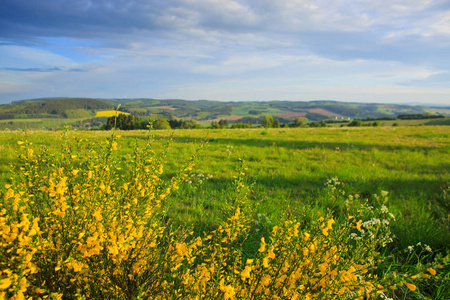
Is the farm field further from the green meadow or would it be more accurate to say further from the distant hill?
the distant hill

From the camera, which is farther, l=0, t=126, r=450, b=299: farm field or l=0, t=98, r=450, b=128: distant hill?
l=0, t=98, r=450, b=128: distant hill

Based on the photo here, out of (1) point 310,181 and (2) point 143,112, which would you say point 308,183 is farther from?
(2) point 143,112

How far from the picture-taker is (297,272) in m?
1.85

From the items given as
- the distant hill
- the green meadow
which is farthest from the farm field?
the distant hill

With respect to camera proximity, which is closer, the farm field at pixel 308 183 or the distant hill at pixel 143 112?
the farm field at pixel 308 183

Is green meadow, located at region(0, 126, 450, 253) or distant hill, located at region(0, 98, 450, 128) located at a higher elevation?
distant hill, located at region(0, 98, 450, 128)

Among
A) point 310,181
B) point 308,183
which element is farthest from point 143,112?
point 310,181

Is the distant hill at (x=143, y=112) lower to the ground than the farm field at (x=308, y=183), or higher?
higher

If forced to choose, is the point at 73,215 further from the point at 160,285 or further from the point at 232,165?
the point at 232,165

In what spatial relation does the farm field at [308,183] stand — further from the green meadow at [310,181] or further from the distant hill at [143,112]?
the distant hill at [143,112]

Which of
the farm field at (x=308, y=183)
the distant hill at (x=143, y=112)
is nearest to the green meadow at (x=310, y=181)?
the farm field at (x=308, y=183)

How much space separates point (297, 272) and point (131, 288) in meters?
1.37

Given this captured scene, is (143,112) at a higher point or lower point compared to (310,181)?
higher

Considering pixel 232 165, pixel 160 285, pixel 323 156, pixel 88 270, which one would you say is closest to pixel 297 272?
pixel 160 285
